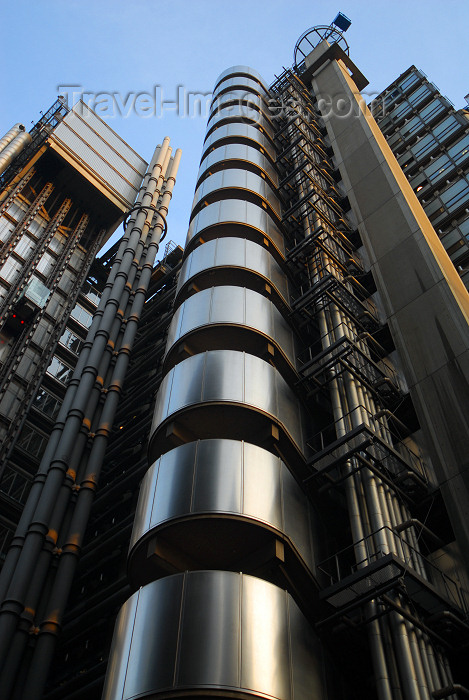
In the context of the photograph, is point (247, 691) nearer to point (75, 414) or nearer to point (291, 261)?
point (75, 414)

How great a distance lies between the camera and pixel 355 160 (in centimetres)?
3616

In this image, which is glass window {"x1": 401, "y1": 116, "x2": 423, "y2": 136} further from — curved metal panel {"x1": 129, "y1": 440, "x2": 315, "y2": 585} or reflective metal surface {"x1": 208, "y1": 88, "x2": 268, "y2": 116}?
curved metal panel {"x1": 129, "y1": 440, "x2": 315, "y2": 585}

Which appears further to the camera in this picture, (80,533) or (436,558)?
(80,533)

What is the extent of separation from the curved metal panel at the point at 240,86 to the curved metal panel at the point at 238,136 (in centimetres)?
791

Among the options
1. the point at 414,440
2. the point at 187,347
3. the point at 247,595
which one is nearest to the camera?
the point at 247,595

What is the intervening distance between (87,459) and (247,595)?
1531 centimetres

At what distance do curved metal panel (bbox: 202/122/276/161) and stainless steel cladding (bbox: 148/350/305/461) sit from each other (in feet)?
69.3

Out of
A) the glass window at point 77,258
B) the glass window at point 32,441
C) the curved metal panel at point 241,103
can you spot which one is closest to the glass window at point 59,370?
the glass window at point 32,441

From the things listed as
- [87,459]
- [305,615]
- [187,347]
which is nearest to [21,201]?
[87,459]

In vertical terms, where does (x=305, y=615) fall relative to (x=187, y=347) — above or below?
below

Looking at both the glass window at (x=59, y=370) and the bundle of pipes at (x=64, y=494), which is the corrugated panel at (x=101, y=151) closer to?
the bundle of pipes at (x=64, y=494)

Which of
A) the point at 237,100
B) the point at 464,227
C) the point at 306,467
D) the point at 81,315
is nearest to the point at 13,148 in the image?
the point at 81,315

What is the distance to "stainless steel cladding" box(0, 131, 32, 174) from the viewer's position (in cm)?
4572

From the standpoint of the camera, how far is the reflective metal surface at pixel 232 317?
23312mm
